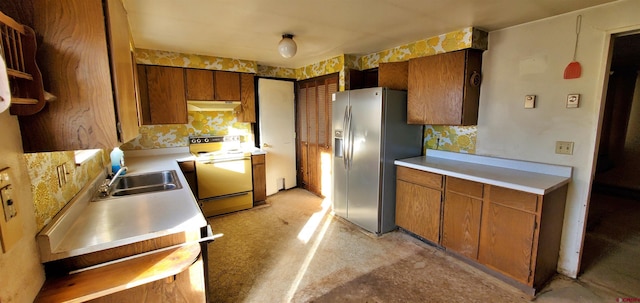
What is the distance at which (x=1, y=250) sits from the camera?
0.82 meters

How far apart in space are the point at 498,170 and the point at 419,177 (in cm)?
68

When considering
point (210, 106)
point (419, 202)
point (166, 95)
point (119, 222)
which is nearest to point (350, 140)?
point (419, 202)

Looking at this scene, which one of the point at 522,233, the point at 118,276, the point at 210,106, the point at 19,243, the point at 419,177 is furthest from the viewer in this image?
the point at 210,106

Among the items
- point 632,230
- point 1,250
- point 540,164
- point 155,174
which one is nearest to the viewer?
point 1,250

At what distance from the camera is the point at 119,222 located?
146 cm

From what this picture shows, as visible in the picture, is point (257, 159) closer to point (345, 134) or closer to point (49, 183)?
→ point (345, 134)

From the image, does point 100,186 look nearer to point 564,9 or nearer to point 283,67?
point 283,67

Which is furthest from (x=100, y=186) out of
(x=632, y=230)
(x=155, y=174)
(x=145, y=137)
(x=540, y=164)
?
(x=632, y=230)

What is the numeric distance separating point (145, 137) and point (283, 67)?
2317 millimetres

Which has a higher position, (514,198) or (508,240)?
(514,198)

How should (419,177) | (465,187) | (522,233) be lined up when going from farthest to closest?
(419,177)
(465,187)
(522,233)

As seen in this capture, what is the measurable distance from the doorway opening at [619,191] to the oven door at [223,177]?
362cm

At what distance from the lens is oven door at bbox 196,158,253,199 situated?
341cm

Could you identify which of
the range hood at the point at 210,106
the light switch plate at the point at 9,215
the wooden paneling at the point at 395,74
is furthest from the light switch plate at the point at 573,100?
the range hood at the point at 210,106
